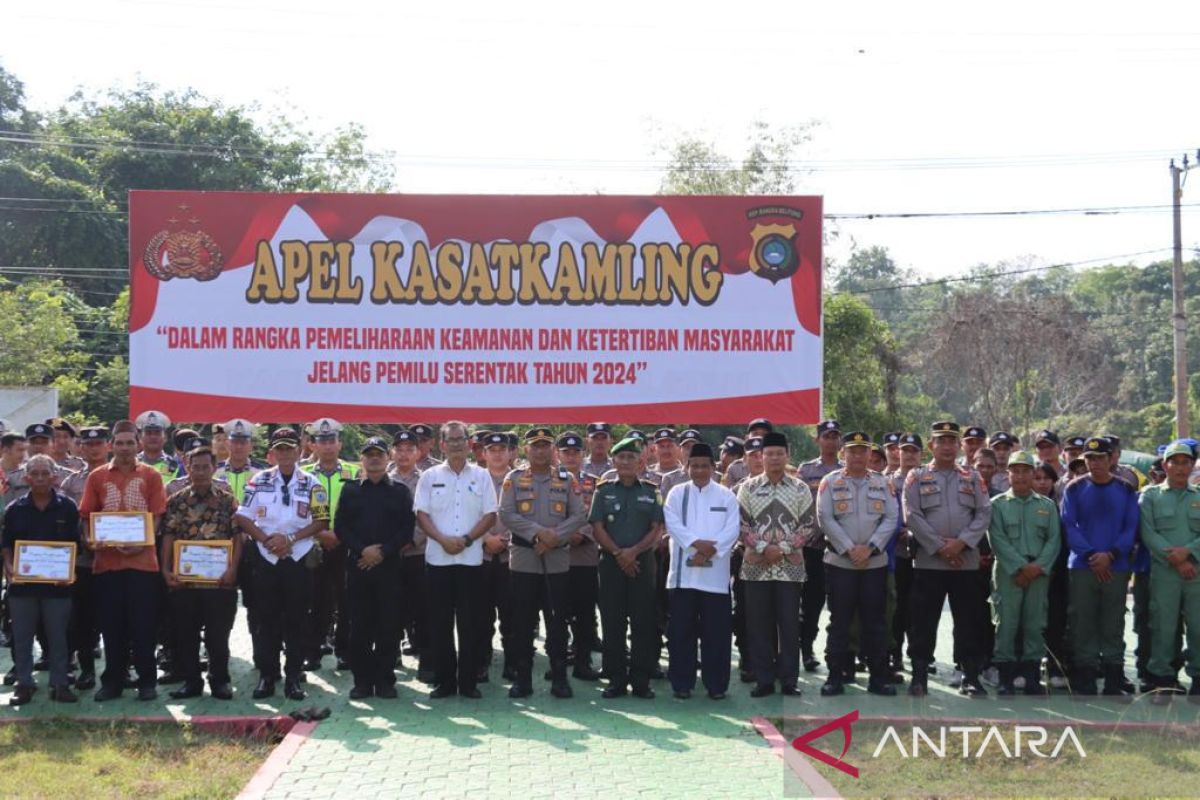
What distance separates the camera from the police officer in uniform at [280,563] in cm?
832

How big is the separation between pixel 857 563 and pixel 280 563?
380 cm

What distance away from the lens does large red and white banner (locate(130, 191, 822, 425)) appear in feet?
37.4

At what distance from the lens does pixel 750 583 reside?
8.54 m

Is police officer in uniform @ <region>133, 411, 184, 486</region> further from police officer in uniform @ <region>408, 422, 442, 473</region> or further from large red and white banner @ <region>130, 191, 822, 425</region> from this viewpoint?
police officer in uniform @ <region>408, 422, 442, 473</region>

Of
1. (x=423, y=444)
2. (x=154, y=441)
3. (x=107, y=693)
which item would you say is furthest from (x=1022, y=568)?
(x=154, y=441)

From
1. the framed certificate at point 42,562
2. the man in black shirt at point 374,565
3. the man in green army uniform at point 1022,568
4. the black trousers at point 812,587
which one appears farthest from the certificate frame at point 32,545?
the man in green army uniform at point 1022,568

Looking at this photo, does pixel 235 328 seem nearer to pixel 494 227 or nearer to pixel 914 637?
pixel 494 227

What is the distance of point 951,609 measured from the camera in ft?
28.8

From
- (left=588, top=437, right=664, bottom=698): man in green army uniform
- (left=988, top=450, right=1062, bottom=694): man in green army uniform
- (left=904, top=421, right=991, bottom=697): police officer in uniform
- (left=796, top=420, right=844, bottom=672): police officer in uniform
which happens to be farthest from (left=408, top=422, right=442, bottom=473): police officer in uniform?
(left=988, top=450, right=1062, bottom=694): man in green army uniform

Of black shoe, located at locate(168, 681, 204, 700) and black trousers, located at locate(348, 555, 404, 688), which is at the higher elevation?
black trousers, located at locate(348, 555, 404, 688)

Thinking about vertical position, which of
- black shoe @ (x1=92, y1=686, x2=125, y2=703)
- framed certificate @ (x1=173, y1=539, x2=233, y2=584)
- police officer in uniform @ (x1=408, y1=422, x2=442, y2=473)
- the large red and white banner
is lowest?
black shoe @ (x1=92, y1=686, x2=125, y2=703)

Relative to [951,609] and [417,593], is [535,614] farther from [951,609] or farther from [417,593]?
[951,609]

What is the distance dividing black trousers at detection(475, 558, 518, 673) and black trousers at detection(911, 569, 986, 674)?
9.07 feet

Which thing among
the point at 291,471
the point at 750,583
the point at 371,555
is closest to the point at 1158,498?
the point at 750,583
